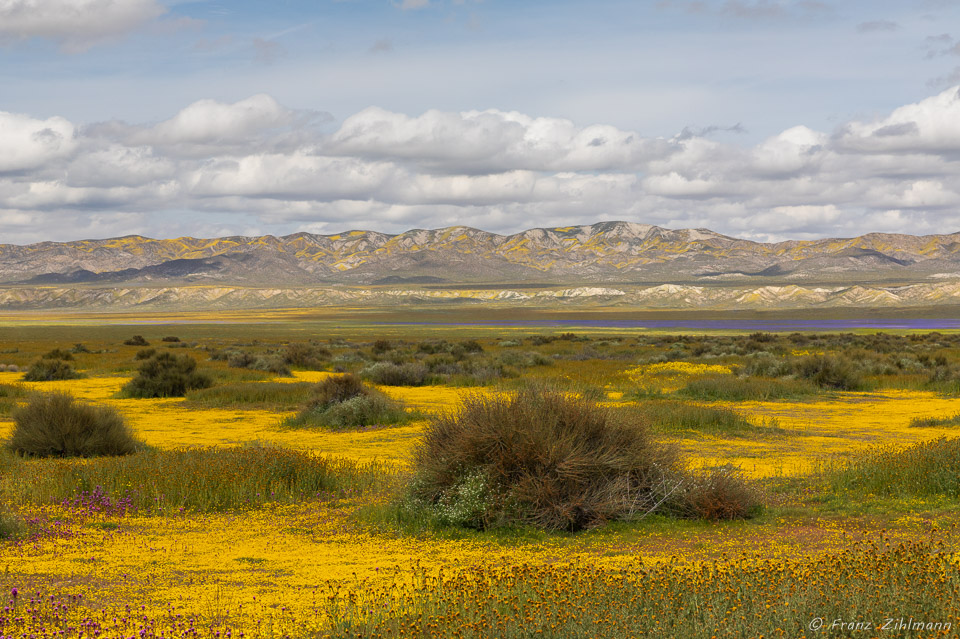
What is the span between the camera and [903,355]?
44.3 meters

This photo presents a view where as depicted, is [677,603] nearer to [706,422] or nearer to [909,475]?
[909,475]

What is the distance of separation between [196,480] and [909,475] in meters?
10.2

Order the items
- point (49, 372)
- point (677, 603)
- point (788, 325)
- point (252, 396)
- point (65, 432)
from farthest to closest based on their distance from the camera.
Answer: point (788, 325) < point (49, 372) < point (252, 396) < point (65, 432) < point (677, 603)

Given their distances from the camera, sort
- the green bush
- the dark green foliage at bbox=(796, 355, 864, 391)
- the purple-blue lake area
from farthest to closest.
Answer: the purple-blue lake area → the dark green foliage at bbox=(796, 355, 864, 391) → the green bush

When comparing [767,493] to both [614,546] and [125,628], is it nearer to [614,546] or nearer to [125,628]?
[614,546]

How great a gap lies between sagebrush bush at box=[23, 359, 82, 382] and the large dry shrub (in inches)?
1216

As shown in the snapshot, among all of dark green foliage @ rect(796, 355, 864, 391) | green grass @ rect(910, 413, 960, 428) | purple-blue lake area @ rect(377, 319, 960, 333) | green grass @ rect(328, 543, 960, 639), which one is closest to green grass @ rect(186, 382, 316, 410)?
green grass @ rect(910, 413, 960, 428)

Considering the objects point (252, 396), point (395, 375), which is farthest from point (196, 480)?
point (395, 375)

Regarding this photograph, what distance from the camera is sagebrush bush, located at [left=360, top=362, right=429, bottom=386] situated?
1337 inches

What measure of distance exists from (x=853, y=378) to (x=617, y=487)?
23.4m

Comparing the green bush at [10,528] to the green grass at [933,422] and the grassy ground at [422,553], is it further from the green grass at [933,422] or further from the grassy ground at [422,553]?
the green grass at [933,422]

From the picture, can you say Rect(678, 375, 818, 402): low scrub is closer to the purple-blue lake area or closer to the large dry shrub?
the large dry shrub

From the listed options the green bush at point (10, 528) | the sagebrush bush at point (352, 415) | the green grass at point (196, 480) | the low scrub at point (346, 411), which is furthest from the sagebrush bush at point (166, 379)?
the green bush at point (10, 528)

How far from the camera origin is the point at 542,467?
34.6 ft
